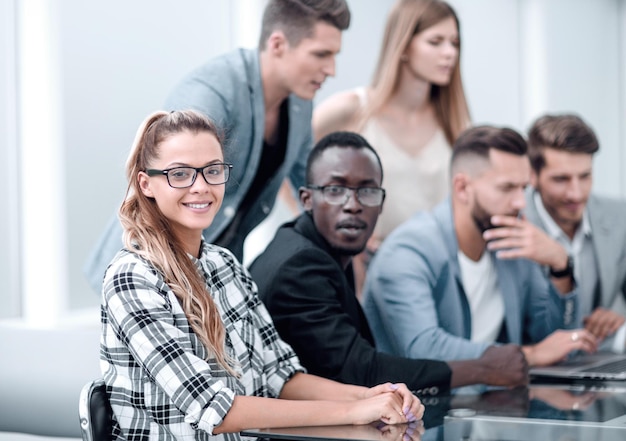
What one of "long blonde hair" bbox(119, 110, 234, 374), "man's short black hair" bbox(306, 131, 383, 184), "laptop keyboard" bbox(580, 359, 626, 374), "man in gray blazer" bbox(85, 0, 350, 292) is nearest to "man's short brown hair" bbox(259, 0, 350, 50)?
"man in gray blazer" bbox(85, 0, 350, 292)

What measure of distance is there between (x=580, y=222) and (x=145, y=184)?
2.42 m

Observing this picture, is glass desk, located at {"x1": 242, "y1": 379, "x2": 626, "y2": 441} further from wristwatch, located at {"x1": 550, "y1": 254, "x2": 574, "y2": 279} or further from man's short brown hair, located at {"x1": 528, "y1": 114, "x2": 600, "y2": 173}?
man's short brown hair, located at {"x1": 528, "y1": 114, "x2": 600, "y2": 173}

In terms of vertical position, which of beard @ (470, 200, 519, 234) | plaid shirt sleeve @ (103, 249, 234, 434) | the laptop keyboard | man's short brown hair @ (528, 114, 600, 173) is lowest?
the laptop keyboard

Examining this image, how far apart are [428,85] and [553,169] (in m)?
0.68

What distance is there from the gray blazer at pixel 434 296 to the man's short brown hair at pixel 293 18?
28.2 inches

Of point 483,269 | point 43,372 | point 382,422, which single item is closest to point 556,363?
point 483,269

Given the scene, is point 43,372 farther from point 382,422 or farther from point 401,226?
point 401,226

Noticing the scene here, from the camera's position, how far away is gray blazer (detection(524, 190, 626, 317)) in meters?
3.71

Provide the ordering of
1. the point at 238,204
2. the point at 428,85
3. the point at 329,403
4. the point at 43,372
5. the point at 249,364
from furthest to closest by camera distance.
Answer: the point at 428,85
the point at 238,204
the point at 43,372
the point at 249,364
the point at 329,403

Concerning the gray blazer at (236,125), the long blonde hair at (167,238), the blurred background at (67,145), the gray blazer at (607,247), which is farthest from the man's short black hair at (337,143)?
the gray blazer at (607,247)

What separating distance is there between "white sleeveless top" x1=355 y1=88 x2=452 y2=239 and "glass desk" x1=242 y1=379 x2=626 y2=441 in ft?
3.34

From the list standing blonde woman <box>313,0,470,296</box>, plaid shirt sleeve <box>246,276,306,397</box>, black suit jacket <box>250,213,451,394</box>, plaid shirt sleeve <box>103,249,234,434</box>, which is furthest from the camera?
standing blonde woman <box>313,0,470,296</box>

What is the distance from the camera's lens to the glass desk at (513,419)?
164cm

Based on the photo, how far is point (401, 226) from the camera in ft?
10.1
